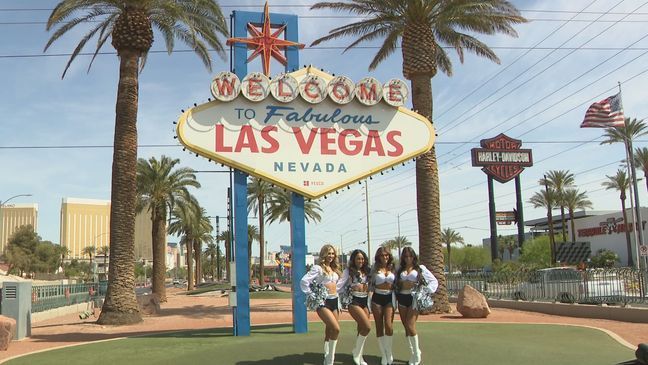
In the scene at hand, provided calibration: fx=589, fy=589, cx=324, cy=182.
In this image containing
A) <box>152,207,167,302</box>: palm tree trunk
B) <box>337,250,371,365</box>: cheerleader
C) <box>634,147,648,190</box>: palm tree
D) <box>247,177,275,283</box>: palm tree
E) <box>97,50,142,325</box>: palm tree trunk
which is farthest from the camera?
<box>634,147,648,190</box>: palm tree

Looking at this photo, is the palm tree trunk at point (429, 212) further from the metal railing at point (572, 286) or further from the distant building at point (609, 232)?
the distant building at point (609, 232)

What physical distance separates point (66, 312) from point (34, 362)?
67.4 ft

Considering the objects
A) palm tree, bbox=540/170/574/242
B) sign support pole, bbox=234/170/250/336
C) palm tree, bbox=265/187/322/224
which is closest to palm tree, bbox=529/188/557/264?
palm tree, bbox=540/170/574/242

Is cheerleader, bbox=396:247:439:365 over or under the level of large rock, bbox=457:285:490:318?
over

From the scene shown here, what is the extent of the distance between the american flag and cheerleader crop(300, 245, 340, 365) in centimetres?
2273

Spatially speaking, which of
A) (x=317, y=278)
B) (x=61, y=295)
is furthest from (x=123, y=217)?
(x=317, y=278)

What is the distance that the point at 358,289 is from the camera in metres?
8.16

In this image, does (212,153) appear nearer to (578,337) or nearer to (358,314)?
(358,314)

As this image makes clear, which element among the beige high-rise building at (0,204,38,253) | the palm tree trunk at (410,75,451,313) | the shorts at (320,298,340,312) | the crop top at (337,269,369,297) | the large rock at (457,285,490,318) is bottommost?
the large rock at (457,285,490,318)

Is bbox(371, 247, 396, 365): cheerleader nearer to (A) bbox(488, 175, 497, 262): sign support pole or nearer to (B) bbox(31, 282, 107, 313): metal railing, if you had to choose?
(B) bbox(31, 282, 107, 313): metal railing

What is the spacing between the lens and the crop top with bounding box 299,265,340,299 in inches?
326

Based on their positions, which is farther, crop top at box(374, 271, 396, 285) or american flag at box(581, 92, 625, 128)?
american flag at box(581, 92, 625, 128)

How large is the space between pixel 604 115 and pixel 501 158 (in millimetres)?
30177

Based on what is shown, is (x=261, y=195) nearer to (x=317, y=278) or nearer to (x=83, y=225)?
(x=317, y=278)
